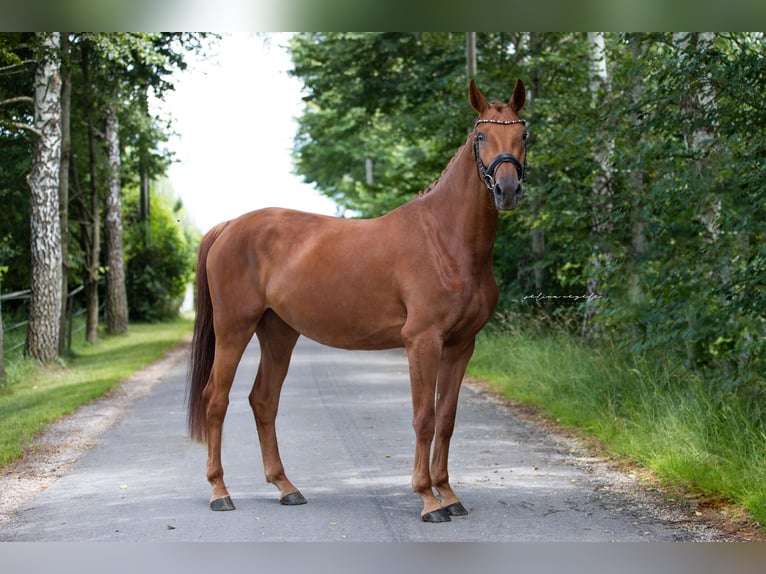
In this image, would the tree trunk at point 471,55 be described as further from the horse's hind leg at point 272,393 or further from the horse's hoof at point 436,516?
the horse's hoof at point 436,516

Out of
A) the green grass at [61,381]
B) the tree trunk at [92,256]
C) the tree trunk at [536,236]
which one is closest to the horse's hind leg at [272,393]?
the green grass at [61,381]

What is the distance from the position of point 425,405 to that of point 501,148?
1474mm

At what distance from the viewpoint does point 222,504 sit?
5.73m

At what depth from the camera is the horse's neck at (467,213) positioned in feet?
18.1

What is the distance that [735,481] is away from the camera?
571 cm

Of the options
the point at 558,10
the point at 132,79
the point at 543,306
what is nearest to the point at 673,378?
the point at 558,10

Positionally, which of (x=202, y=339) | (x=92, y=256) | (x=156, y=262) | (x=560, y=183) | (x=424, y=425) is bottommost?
(x=156, y=262)

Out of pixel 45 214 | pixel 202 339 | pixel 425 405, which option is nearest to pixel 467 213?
pixel 425 405

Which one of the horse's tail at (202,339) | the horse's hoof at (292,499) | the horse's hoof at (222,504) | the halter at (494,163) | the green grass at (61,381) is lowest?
the green grass at (61,381)

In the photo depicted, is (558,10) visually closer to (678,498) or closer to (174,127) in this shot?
(678,498)

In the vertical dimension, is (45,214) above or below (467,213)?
below

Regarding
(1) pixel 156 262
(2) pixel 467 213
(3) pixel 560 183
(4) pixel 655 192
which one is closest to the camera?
(2) pixel 467 213

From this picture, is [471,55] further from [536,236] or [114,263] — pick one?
[114,263]

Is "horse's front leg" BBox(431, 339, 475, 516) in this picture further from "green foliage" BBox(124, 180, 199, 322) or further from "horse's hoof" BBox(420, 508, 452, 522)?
"green foliage" BBox(124, 180, 199, 322)
